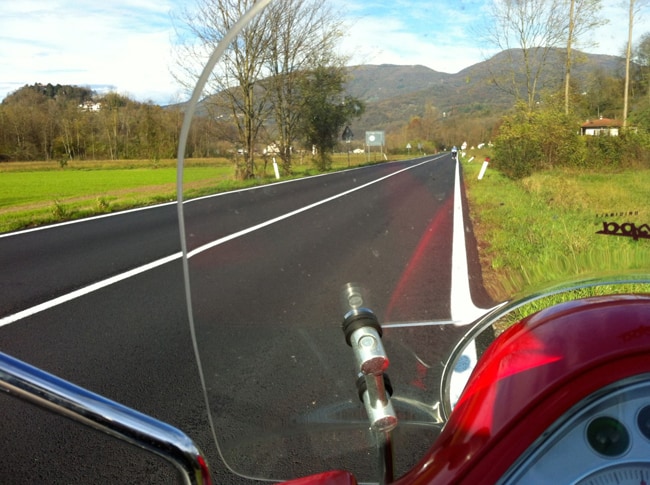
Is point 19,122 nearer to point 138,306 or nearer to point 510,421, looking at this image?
point 510,421

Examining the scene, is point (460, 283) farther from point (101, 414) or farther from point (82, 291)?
point (82, 291)

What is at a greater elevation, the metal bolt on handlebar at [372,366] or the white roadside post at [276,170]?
the white roadside post at [276,170]

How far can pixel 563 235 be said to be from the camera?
88cm

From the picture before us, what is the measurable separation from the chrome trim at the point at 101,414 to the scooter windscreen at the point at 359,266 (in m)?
0.21

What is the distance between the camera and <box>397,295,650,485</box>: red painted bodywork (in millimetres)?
803

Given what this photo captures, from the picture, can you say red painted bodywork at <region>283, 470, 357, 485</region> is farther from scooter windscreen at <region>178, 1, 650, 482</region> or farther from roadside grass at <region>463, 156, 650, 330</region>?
roadside grass at <region>463, 156, 650, 330</region>

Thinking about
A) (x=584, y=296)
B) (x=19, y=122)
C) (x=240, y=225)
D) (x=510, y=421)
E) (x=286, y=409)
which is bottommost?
(x=286, y=409)

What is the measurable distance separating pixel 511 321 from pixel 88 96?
93cm

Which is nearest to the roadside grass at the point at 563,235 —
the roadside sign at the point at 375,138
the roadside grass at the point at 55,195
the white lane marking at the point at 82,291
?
the roadside sign at the point at 375,138

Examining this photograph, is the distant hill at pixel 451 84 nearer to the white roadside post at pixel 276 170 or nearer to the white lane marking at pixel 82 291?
the white roadside post at pixel 276 170

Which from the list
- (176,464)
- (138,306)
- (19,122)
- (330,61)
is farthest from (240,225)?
(138,306)

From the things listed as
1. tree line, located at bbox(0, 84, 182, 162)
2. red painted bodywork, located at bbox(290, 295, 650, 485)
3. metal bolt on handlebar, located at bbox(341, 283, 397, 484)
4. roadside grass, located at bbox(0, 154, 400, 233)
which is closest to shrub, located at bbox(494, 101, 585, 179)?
red painted bodywork, located at bbox(290, 295, 650, 485)

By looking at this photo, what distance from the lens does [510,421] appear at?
0.84 metres

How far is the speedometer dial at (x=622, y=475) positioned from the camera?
0.82 m
